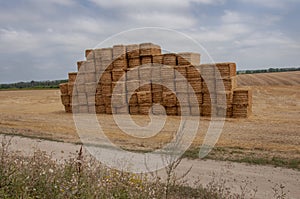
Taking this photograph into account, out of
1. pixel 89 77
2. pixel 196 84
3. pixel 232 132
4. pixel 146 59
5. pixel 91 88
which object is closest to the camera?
pixel 232 132

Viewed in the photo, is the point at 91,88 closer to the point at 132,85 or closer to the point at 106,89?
the point at 106,89

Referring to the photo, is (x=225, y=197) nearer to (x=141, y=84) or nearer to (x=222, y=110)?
(x=222, y=110)

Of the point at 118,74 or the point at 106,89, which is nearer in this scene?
the point at 118,74

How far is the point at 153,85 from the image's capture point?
1514 centimetres

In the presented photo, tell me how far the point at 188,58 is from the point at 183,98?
188cm

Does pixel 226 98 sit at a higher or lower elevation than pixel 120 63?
lower

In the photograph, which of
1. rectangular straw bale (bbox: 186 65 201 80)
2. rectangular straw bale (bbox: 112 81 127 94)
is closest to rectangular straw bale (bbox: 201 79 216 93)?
rectangular straw bale (bbox: 186 65 201 80)

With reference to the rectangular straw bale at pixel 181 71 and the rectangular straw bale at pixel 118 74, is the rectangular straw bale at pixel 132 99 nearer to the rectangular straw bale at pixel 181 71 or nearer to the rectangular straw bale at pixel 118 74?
the rectangular straw bale at pixel 118 74

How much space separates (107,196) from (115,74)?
12057 millimetres

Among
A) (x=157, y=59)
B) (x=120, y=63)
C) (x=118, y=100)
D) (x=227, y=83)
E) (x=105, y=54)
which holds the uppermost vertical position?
(x=105, y=54)

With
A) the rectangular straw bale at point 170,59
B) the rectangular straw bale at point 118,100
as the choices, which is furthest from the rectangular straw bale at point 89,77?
the rectangular straw bale at point 170,59

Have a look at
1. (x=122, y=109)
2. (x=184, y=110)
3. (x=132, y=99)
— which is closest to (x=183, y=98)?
(x=184, y=110)

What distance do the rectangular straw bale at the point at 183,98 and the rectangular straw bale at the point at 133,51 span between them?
2921 millimetres

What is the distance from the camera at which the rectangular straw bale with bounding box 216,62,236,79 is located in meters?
13.5
